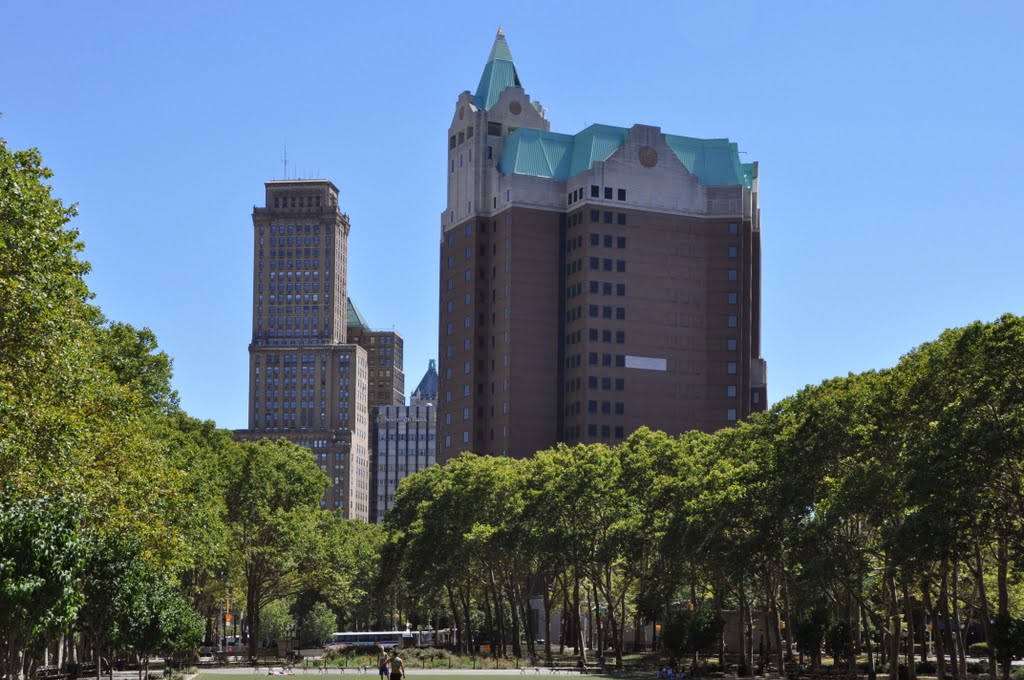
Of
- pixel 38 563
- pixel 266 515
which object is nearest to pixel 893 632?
pixel 38 563

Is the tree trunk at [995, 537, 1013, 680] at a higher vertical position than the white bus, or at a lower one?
higher

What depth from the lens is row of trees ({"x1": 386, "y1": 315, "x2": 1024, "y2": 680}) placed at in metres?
55.5

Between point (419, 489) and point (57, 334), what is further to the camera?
point (419, 489)

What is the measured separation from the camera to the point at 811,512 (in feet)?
259

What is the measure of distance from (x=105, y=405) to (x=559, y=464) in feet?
174

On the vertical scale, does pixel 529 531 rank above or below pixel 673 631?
above

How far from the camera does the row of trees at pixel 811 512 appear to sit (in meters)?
55.5

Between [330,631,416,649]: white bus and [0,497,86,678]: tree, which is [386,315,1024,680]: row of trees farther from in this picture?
[330,631,416,649]: white bus

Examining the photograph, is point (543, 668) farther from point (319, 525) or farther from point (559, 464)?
point (319, 525)

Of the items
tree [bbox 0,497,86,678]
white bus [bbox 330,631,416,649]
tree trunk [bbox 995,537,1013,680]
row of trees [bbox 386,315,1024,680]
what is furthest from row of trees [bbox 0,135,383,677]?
white bus [bbox 330,631,416,649]

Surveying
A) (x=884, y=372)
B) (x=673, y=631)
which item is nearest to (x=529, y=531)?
(x=673, y=631)

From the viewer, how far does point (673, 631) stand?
95812mm

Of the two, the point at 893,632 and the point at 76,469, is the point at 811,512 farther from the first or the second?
the point at 76,469

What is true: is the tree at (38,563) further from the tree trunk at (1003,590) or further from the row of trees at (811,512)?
the tree trunk at (1003,590)
